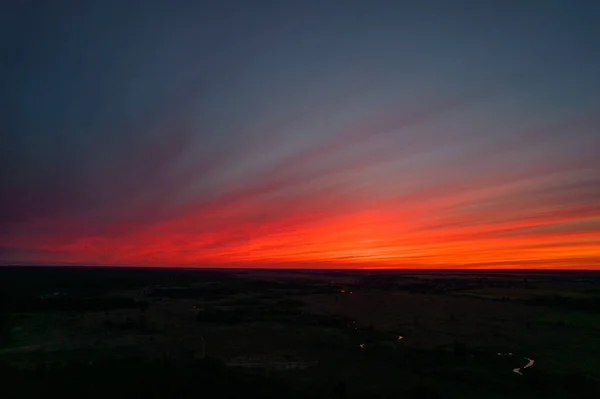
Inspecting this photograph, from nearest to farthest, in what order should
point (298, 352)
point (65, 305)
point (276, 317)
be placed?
point (298, 352)
point (276, 317)
point (65, 305)

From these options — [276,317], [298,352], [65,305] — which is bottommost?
[298,352]

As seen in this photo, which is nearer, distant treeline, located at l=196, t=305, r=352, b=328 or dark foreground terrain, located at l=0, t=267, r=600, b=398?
dark foreground terrain, located at l=0, t=267, r=600, b=398

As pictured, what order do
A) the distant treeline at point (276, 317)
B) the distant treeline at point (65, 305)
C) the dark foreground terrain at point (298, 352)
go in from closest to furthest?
the dark foreground terrain at point (298, 352) < the distant treeline at point (276, 317) < the distant treeline at point (65, 305)

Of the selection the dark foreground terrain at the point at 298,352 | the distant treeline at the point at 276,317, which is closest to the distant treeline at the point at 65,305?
the dark foreground terrain at the point at 298,352

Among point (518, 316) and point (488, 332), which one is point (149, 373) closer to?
point (488, 332)

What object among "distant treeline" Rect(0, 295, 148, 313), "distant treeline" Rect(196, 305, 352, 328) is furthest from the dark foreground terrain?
"distant treeline" Rect(0, 295, 148, 313)

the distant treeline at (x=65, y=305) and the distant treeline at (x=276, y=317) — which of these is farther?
the distant treeline at (x=65, y=305)

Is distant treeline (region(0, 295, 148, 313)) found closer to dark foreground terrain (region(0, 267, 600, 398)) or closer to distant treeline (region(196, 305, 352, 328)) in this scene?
dark foreground terrain (region(0, 267, 600, 398))

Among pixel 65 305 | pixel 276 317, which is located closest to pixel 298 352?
pixel 276 317

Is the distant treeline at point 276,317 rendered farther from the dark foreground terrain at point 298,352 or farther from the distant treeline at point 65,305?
the distant treeline at point 65,305

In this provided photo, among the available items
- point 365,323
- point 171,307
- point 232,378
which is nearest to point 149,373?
point 232,378

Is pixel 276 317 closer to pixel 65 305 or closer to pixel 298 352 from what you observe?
pixel 298 352

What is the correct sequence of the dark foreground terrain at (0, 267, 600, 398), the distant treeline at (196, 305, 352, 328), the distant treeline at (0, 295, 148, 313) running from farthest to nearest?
the distant treeline at (0, 295, 148, 313) → the distant treeline at (196, 305, 352, 328) → the dark foreground terrain at (0, 267, 600, 398)
